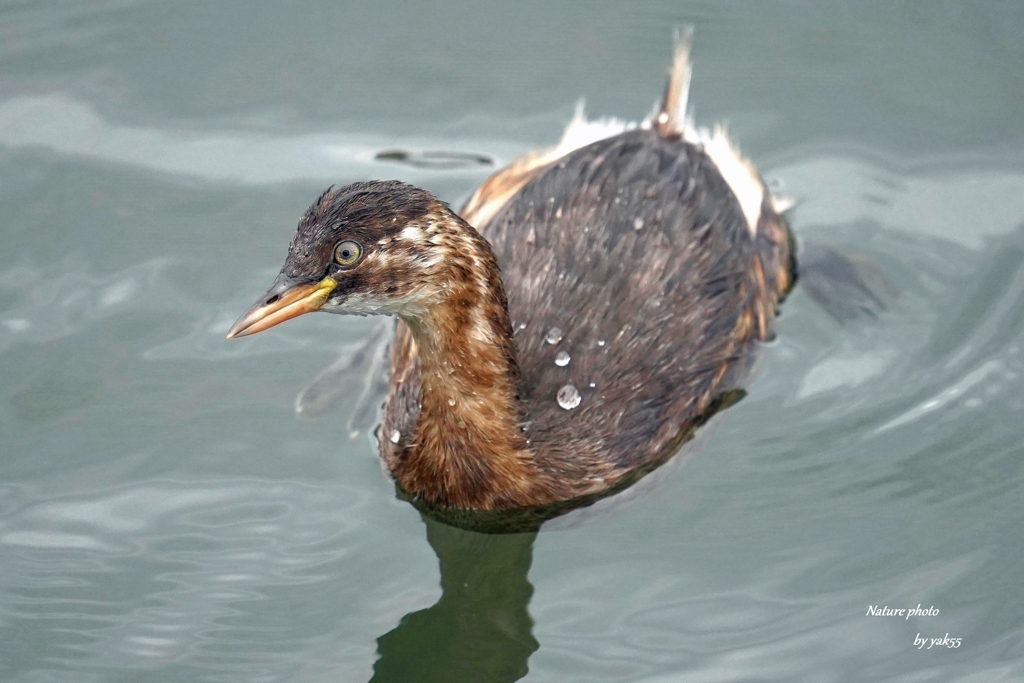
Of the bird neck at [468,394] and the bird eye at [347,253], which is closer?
the bird eye at [347,253]

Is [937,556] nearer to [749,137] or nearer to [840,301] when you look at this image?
[840,301]

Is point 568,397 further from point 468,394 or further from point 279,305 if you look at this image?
point 279,305

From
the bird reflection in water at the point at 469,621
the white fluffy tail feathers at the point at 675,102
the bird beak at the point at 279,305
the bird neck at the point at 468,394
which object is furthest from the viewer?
the white fluffy tail feathers at the point at 675,102

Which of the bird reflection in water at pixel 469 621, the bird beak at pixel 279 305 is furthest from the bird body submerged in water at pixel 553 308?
the bird reflection in water at pixel 469 621

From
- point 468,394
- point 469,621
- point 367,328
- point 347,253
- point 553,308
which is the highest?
A: point 367,328

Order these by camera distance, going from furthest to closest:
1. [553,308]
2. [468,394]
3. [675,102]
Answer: [675,102]
[553,308]
[468,394]

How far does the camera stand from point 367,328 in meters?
6.13

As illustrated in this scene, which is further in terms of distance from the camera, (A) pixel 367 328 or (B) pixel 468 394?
(A) pixel 367 328

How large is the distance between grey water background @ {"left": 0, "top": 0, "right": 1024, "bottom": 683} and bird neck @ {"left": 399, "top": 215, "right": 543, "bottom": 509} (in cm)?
30

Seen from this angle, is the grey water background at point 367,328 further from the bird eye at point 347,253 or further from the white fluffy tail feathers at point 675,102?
the bird eye at point 347,253

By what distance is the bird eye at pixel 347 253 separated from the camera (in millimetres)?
4402

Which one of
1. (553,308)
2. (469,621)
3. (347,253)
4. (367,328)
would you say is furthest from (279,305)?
(367,328)

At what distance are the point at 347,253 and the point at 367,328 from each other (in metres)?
1.73

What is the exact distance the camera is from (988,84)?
7.04 meters
